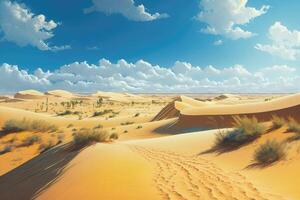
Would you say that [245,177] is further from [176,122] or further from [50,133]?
[50,133]

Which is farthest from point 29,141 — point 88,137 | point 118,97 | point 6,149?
point 118,97

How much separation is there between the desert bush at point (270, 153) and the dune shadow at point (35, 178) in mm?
5092

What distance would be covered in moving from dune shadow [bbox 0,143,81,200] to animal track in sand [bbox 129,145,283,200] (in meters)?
2.80

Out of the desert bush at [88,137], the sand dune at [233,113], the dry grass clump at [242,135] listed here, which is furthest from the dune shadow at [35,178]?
the sand dune at [233,113]

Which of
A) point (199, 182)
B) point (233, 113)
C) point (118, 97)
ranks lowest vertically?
point (199, 182)

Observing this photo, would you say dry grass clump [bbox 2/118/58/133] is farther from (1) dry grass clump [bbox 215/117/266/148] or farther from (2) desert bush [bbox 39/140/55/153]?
(1) dry grass clump [bbox 215/117/266/148]

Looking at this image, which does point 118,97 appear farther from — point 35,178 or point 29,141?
point 35,178

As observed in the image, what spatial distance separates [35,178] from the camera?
38.2 ft

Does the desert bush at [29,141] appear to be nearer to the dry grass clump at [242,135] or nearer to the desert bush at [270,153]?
the dry grass clump at [242,135]

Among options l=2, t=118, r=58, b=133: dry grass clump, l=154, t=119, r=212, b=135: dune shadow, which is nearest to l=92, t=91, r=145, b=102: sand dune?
l=2, t=118, r=58, b=133: dry grass clump

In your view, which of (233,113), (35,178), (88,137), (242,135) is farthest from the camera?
(233,113)

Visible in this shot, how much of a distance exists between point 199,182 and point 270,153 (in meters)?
2.27

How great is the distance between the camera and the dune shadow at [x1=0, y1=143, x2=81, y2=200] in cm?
995

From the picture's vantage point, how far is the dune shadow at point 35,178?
995cm
